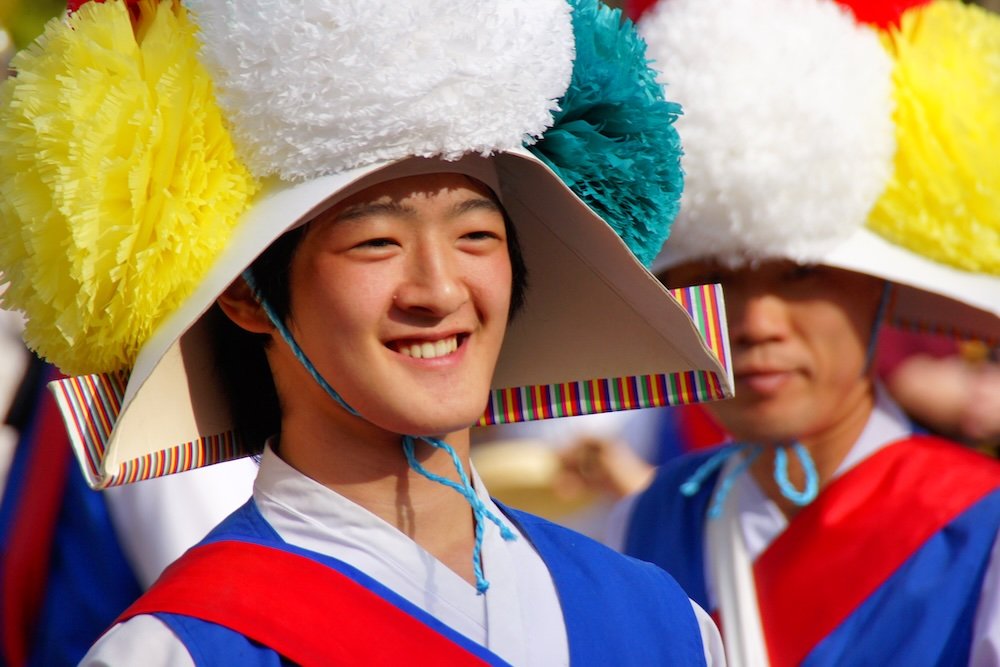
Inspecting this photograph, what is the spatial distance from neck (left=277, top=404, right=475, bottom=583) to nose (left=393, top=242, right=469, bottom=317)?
18cm

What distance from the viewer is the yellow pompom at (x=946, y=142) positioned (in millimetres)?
2834

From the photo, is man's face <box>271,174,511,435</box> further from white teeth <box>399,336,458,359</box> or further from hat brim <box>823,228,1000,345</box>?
hat brim <box>823,228,1000,345</box>

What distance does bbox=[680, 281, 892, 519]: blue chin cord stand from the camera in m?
3.06

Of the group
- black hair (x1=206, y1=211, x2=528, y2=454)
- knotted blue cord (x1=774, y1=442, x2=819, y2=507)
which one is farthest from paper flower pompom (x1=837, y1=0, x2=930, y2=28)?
black hair (x1=206, y1=211, x2=528, y2=454)

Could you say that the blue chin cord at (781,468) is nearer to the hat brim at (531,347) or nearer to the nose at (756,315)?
the nose at (756,315)

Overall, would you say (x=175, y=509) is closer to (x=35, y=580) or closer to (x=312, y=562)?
(x=35, y=580)

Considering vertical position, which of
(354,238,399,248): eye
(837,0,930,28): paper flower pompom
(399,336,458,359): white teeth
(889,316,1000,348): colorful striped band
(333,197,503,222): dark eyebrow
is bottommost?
(889,316,1000,348): colorful striped band

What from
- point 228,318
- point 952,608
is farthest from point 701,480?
point 228,318

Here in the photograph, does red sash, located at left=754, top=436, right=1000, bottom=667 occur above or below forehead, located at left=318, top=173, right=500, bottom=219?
below

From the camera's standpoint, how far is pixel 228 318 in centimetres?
201

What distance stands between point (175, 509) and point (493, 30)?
125 cm

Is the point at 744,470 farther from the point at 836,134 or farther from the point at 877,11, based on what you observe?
the point at 877,11

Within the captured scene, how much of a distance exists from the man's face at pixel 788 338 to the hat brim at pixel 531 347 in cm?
84

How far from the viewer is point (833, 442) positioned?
3150 millimetres
